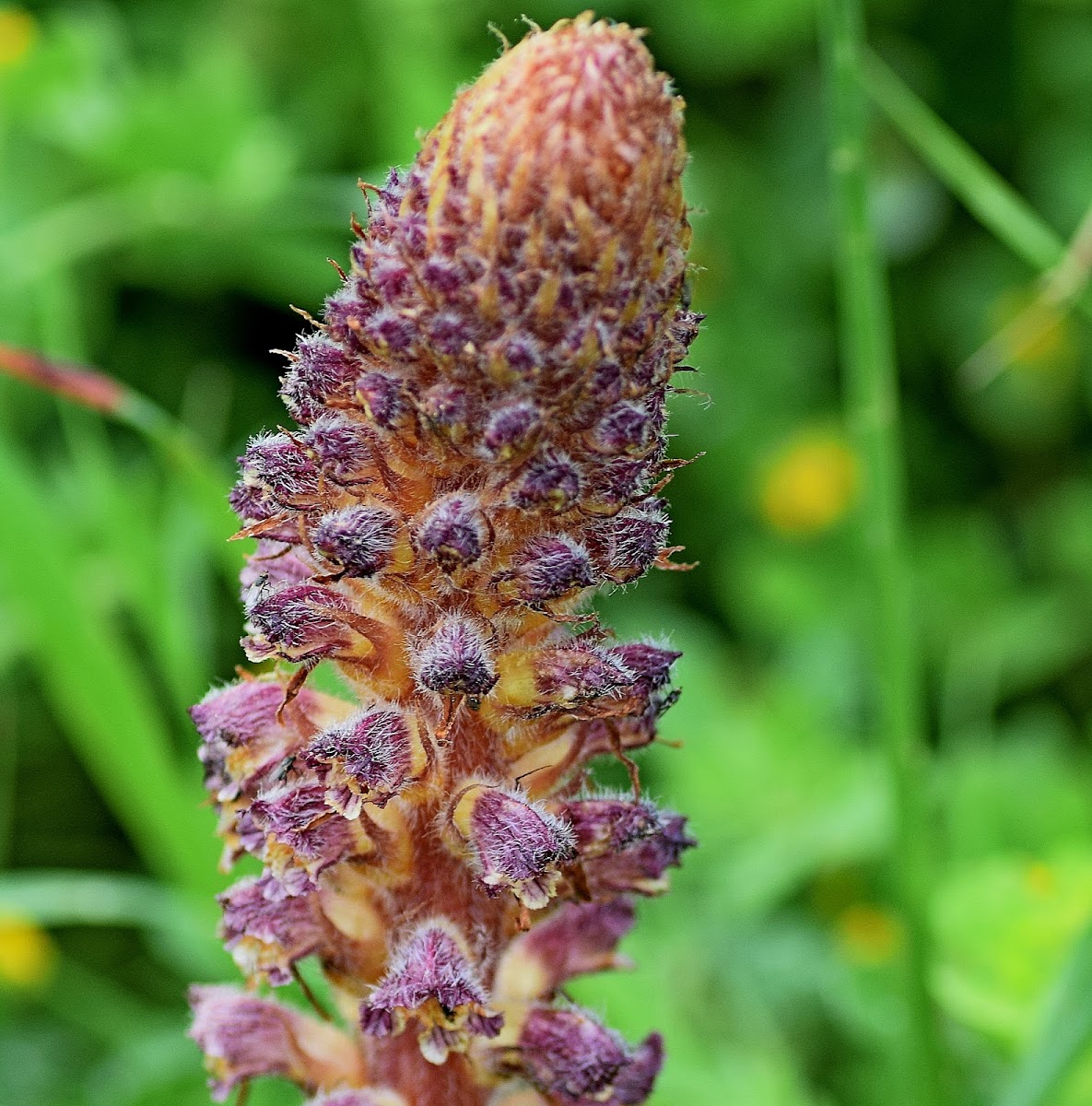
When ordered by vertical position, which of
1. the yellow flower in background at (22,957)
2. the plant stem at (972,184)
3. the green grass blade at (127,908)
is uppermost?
the plant stem at (972,184)

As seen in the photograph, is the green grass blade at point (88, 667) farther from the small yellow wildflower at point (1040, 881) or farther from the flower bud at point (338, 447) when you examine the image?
the small yellow wildflower at point (1040, 881)

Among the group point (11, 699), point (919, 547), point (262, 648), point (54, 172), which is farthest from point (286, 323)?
point (262, 648)

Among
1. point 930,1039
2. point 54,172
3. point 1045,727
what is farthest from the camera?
point 54,172

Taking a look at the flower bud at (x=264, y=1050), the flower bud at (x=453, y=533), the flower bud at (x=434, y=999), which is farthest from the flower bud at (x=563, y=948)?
the flower bud at (x=453, y=533)

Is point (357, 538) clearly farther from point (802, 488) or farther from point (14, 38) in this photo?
point (802, 488)

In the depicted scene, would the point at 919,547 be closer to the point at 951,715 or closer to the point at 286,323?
the point at 951,715
